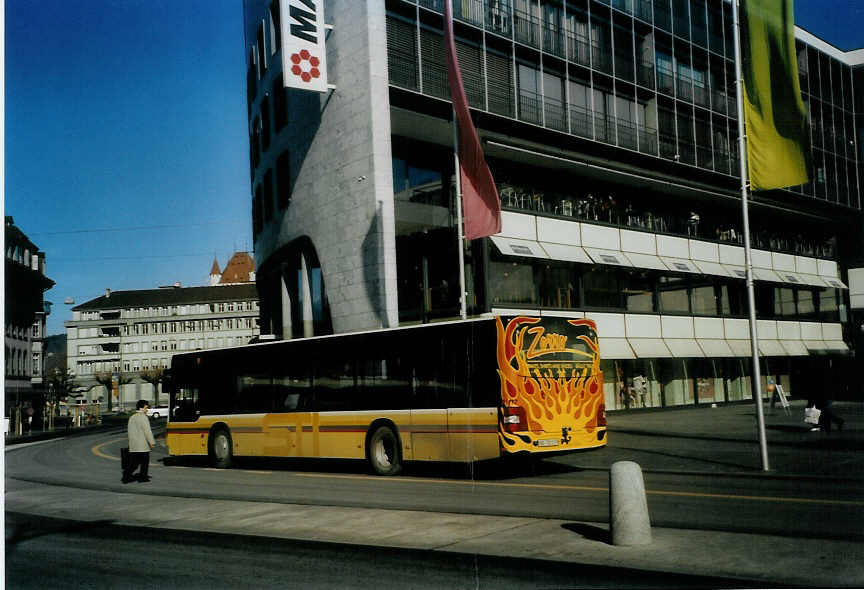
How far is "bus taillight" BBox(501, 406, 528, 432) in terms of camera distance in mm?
14586

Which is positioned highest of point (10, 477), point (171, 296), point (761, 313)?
point (171, 296)

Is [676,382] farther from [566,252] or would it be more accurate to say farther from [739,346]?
[566,252]

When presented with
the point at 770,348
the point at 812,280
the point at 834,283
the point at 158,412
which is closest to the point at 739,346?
the point at 770,348

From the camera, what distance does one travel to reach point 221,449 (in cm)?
2127

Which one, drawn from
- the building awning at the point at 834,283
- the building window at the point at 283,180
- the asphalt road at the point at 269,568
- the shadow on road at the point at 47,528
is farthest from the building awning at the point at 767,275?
the asphalt road at the point at 269,568

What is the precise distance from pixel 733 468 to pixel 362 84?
1906cm

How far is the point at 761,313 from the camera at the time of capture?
133 feet

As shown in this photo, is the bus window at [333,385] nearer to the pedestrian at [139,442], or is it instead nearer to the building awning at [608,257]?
the pedestrian at [139,442]

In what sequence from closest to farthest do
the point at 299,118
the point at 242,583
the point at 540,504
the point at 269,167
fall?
the point at 242,583 < the point at 540,504 < the point at 299,118 < the point at 269,167

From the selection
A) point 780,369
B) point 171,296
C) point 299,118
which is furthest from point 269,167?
point 171,296

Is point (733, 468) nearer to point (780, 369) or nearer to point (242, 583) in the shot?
point (242, 583)

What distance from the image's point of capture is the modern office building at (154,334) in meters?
34.0

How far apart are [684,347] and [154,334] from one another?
53.6 m

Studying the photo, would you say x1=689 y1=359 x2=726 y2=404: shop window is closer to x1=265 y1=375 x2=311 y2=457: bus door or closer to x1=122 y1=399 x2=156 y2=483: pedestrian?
x1=265 y1=375 x2=311 y2=457: bus door
